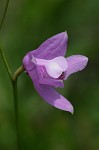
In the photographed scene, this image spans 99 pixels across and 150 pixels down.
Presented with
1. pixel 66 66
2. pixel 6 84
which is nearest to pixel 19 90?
pixel 6 84

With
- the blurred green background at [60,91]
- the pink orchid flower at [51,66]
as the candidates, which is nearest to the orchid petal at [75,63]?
the pink orchid flower at [51,66]

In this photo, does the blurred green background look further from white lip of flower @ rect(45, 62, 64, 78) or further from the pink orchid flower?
white lip of flower @ rect(45, 62, 64, 78)

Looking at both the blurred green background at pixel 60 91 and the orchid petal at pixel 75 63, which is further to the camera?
the blurred green background at pixel 60 91

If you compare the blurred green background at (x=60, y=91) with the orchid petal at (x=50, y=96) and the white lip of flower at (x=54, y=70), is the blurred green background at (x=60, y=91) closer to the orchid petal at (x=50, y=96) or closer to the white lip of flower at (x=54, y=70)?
the orchid petal at (x=50, y=96)

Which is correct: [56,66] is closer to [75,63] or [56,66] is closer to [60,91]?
[75,63]

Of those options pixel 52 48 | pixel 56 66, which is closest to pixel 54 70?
pixel 56 66

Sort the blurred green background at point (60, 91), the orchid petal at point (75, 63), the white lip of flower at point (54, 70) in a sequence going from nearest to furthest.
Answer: the white lip of flower at point (54, 70) < the orchid petal at point (75, 63) < the blurred green background at point (60, 91)

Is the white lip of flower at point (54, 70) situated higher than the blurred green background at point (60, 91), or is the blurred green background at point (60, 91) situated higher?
the white lip of flower at point (54, 70)

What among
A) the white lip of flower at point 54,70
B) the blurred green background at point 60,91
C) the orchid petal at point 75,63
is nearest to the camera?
the white lip of flower at point 54,70
